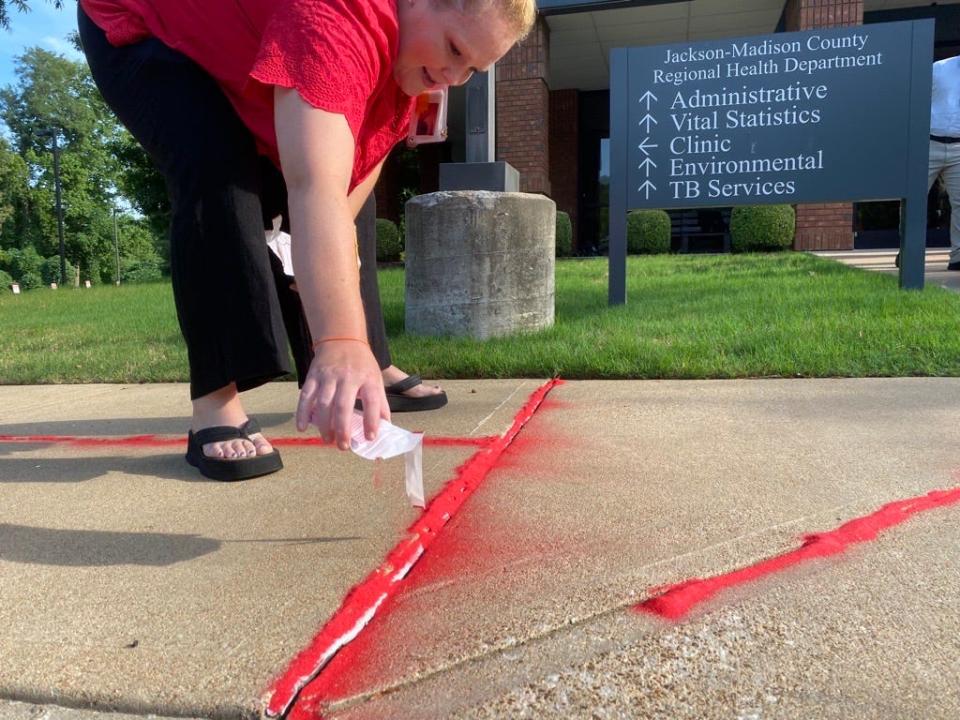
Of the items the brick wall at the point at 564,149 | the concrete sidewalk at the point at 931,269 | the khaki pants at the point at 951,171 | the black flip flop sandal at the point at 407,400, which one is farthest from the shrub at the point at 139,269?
the black flip flop sandal at the point at 407,400

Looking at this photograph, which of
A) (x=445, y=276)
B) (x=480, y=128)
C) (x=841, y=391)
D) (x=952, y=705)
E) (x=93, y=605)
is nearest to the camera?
(x=952, y=705)

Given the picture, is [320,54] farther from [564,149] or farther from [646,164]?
[564,149]

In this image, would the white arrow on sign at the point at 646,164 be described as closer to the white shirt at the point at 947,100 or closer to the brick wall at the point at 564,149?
the white shirt at the point at 947,100

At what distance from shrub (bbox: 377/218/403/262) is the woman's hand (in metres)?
12.1

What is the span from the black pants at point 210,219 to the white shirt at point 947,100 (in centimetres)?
620

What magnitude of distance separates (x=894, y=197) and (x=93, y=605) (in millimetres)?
5151

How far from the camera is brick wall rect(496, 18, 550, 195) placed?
11.6 m

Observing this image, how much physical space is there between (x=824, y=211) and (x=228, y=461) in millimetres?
10773

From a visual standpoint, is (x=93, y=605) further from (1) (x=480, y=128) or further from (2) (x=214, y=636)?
(1) (x=480, y=128)

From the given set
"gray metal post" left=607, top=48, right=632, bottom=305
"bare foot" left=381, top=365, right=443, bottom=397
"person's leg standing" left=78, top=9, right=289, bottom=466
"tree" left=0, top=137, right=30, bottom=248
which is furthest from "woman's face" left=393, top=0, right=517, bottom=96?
"tree" left=0, top=137, right=30, bottom=248

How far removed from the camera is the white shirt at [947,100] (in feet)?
19.8

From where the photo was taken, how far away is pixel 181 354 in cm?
411

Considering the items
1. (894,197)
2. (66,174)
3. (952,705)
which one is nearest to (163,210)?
(894,197)

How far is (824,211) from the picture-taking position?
1071 cm
